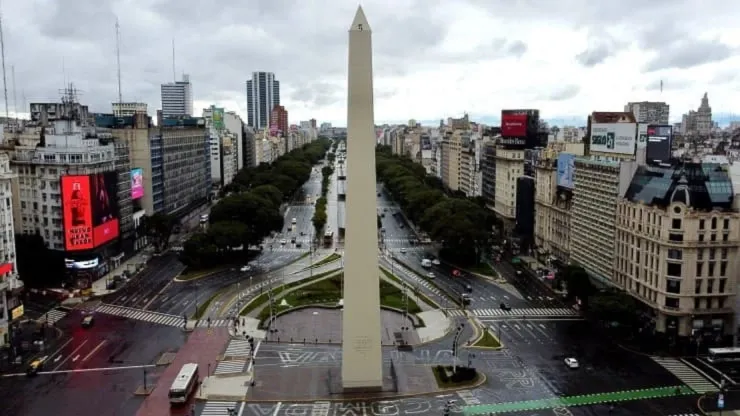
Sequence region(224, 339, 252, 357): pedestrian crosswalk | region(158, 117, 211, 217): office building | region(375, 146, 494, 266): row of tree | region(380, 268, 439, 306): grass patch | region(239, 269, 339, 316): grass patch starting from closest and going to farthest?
region(224, 339, 252, 357): pedestrian crosswalk
region(239, 269, 339, 316): grass patch
region(380, 268, 439, 306): grass patch
region(375, 146, 494, 266): row of tree
region(158, 117, 211, 217): office building

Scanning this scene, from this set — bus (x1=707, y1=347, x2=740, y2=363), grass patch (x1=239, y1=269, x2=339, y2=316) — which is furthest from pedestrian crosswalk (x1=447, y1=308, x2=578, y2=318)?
grass patch (x1=239, y1=269, x2=339, y2=316)

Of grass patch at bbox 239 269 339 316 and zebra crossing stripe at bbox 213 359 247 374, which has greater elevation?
grass patch at bbox 239 269 339 316

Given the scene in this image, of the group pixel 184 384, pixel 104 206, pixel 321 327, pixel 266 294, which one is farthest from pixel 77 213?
pixel 184 384

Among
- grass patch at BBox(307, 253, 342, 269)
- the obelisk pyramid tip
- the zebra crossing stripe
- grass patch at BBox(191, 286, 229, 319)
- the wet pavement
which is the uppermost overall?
the obelisk pyramid tip

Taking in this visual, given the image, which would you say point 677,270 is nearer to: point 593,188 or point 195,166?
point 593,188

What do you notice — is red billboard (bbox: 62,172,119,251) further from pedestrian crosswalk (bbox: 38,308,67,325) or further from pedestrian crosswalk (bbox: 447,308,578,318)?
pedestrian crosswalk (bbox: 447,308,578,318)

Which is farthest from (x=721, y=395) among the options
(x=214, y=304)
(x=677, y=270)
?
(x=214, y=304)

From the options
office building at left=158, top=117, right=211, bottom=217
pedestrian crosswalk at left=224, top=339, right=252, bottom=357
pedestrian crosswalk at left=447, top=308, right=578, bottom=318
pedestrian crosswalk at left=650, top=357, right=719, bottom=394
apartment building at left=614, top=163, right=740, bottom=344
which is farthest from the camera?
office building at left=158, top=117, right=211, bottom=217

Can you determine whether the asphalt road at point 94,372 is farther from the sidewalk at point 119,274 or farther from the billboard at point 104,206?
the billboard at point 104,206
